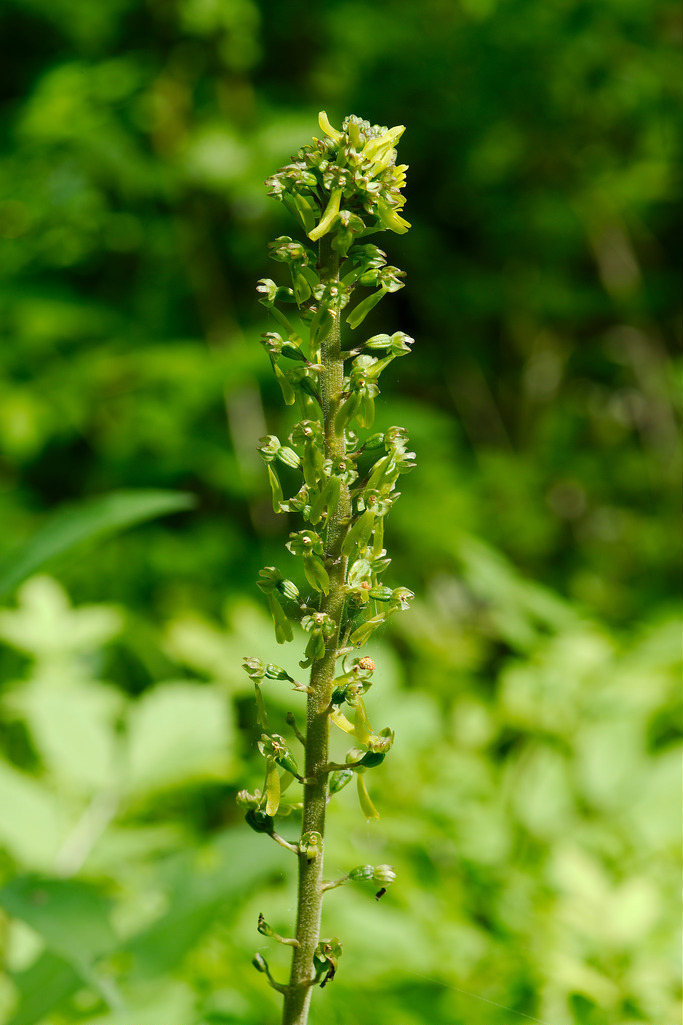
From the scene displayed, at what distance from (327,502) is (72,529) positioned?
67cm

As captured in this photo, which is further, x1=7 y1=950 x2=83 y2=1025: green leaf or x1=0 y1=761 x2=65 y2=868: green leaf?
x1=0 y1=761 x2=65 y2=868: green leaf

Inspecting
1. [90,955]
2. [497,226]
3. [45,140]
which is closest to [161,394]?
[45,140]

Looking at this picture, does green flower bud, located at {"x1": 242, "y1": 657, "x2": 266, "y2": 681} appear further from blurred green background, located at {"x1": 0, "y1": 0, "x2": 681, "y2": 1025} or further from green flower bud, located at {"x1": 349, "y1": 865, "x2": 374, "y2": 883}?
blurred green background, located at {"x1": 0, "y1": 0, "x2": 681, "y2": 1025}

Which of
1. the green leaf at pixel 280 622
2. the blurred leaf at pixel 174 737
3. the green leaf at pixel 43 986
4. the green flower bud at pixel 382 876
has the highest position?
the blurred leaf at pixel 174 737

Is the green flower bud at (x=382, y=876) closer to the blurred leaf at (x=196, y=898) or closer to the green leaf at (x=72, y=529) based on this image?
the blurred leaf at (x=196, y=898)

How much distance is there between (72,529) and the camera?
1.05 metres

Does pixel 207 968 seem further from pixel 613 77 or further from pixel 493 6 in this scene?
pixel 613 77

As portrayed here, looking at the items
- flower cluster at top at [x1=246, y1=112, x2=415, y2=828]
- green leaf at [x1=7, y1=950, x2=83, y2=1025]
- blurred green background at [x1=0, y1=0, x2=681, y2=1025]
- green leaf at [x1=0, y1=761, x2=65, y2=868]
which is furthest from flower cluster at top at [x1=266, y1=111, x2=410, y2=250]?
green leaf at [x1=0, y1=761, x2=65, y2=868]

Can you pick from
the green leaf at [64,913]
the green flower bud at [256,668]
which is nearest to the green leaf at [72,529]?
the green leaf at [64,913]

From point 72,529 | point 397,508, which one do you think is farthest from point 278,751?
point 397,508

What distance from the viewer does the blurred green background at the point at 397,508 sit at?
3.51 feet

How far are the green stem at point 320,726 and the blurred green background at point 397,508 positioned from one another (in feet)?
0.88

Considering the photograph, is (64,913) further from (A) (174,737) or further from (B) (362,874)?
(A) (174,737)

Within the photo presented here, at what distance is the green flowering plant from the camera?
18.3 inches
